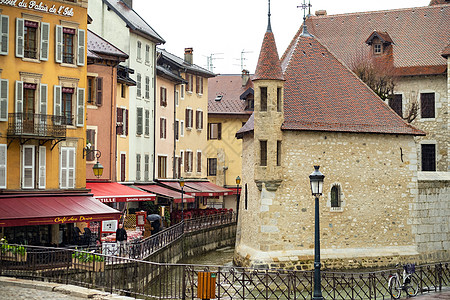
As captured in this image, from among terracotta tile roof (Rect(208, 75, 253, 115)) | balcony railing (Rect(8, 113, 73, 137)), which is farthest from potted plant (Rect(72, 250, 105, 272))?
terracotta tile roof (Rect(208, 75, 253, 115))

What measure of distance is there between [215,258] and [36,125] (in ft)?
51.3

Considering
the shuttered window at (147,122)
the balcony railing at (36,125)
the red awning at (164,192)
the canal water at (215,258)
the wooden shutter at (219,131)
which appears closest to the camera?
the balcony railing at (36,125)

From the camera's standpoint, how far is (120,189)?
37625 millimetres

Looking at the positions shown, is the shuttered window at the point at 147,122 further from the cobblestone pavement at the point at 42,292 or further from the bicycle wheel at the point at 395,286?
the cobblestone pavement at the point at 42,292

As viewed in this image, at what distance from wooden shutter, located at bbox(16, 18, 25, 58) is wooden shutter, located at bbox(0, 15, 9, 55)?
0.41 m

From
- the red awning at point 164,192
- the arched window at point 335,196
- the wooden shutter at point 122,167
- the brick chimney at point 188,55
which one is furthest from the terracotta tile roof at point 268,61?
the brick chimney at point 188,55

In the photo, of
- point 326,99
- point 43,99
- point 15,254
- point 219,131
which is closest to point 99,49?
point 43,99

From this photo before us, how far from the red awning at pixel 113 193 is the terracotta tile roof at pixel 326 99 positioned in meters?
8.62

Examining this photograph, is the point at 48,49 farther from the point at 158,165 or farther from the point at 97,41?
the point at 158,165

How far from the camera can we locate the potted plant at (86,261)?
2146 centimetres

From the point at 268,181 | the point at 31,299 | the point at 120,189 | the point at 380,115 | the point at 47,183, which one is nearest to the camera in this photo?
the point at 31,299

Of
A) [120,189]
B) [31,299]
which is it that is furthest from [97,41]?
[31,299]

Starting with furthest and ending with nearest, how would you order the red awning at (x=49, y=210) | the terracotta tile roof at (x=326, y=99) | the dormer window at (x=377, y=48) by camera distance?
the dormer window at (x=377, y=48) → the terracotta tile roof at (x=326, y=99) → the red awning at (x=49, y=210)

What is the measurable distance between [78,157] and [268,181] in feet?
25.4
